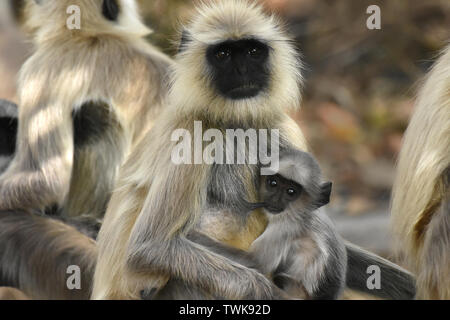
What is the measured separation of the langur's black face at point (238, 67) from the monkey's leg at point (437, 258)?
42.1 inches

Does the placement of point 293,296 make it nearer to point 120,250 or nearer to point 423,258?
point 423,258

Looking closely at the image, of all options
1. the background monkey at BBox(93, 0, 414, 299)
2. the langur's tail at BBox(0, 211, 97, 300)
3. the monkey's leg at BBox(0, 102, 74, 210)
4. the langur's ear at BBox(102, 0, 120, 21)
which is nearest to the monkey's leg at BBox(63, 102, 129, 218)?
the monkey's leg at BBox(0, 102, 74, 210)

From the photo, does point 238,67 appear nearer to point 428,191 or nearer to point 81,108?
point 428,191

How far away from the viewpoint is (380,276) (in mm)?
4898

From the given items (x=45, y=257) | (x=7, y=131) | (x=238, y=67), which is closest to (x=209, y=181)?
(x=238, y=67)

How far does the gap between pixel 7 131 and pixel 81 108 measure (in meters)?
0.66

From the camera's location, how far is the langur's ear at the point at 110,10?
20.2 ft

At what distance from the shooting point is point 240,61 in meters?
4.57

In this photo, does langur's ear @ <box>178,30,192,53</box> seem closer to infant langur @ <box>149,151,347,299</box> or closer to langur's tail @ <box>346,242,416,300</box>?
infant langur @ <box>149,151,347,299</box>

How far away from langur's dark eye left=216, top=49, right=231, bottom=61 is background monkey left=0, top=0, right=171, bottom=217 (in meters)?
1.42

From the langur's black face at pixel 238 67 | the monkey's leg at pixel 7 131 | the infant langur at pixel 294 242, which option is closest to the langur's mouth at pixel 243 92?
the langur's black face at pixel 238 67

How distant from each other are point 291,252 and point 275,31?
1204 mm

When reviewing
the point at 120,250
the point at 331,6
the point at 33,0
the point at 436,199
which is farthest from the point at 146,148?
the point at 331,6

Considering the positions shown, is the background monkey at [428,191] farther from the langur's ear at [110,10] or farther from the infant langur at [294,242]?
the langur's ear at [110,10]
